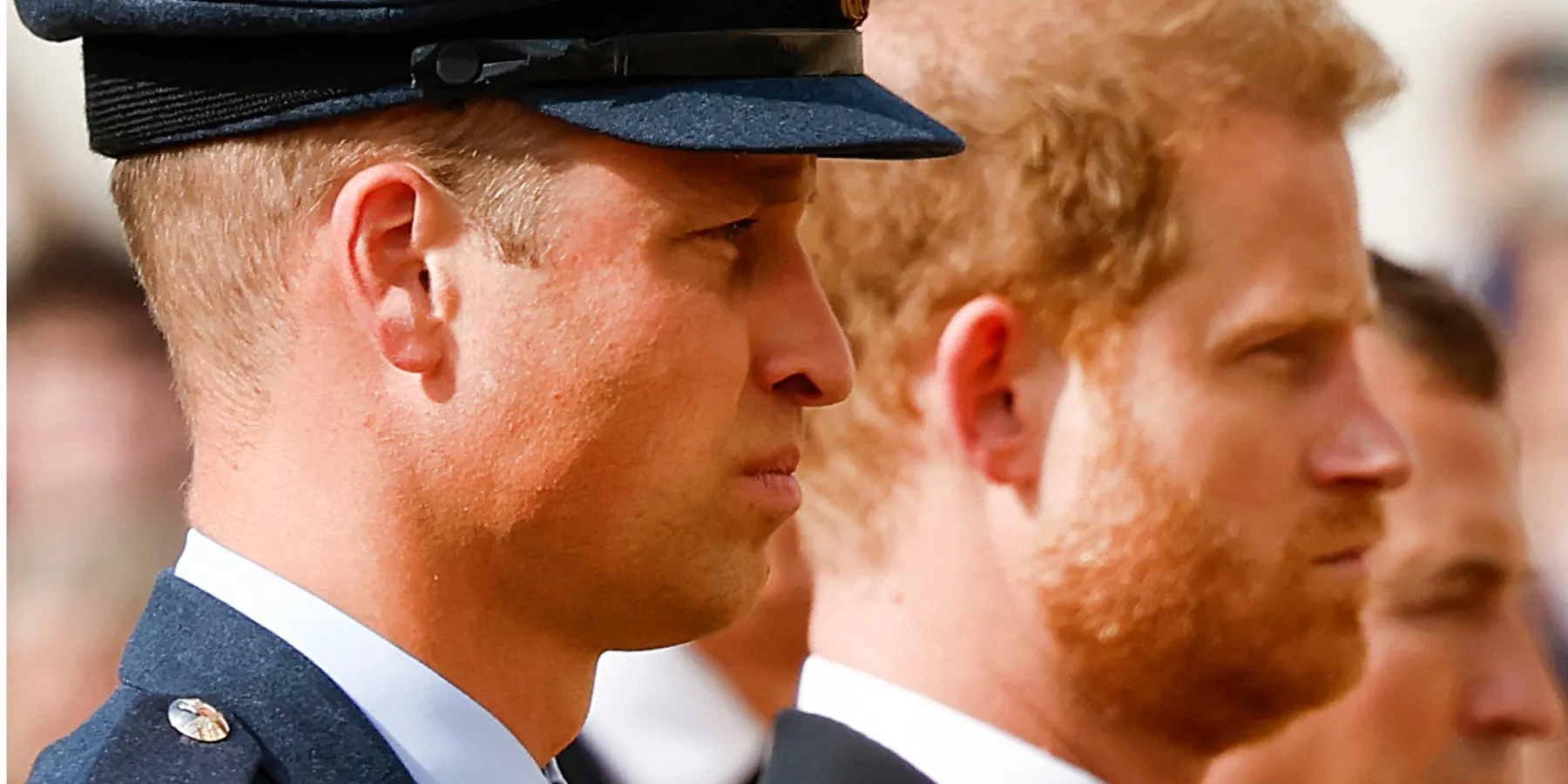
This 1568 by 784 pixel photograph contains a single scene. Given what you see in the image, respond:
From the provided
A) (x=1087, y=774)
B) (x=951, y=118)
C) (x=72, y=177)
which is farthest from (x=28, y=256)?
(x=1087, y=774)

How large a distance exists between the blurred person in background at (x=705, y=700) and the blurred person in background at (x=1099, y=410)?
3.74 feet

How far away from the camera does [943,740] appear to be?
2.56m

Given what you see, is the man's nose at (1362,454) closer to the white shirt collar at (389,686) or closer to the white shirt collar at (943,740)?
the white shirt collar at (943,740)

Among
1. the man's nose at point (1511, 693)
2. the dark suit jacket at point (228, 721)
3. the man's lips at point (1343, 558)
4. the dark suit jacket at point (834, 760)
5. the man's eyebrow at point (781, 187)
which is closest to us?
the dark suit jacket at point (228, 721)

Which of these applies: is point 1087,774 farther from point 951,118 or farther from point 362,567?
point 362,567

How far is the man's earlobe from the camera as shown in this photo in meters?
2.57

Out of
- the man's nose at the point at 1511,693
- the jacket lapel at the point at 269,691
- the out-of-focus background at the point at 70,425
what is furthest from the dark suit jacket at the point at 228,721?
the man's nose at the point at 1511,693

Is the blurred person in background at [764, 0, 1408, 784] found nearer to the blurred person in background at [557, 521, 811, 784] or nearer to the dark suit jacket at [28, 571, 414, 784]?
the dark suit jacket at [28, 571, 414, 784]

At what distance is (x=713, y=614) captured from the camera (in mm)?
1973

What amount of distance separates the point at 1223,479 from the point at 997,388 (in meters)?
0.26

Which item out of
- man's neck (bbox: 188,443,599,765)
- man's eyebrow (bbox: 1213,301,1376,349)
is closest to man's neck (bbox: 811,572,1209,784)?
man's eyebrow (bbox: 1213,301,1376,349)

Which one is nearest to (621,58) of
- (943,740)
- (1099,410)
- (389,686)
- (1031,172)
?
(389,686)

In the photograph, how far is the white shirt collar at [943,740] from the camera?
2557mm

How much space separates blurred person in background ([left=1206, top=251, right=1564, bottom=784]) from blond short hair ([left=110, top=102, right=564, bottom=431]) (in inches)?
74.8
